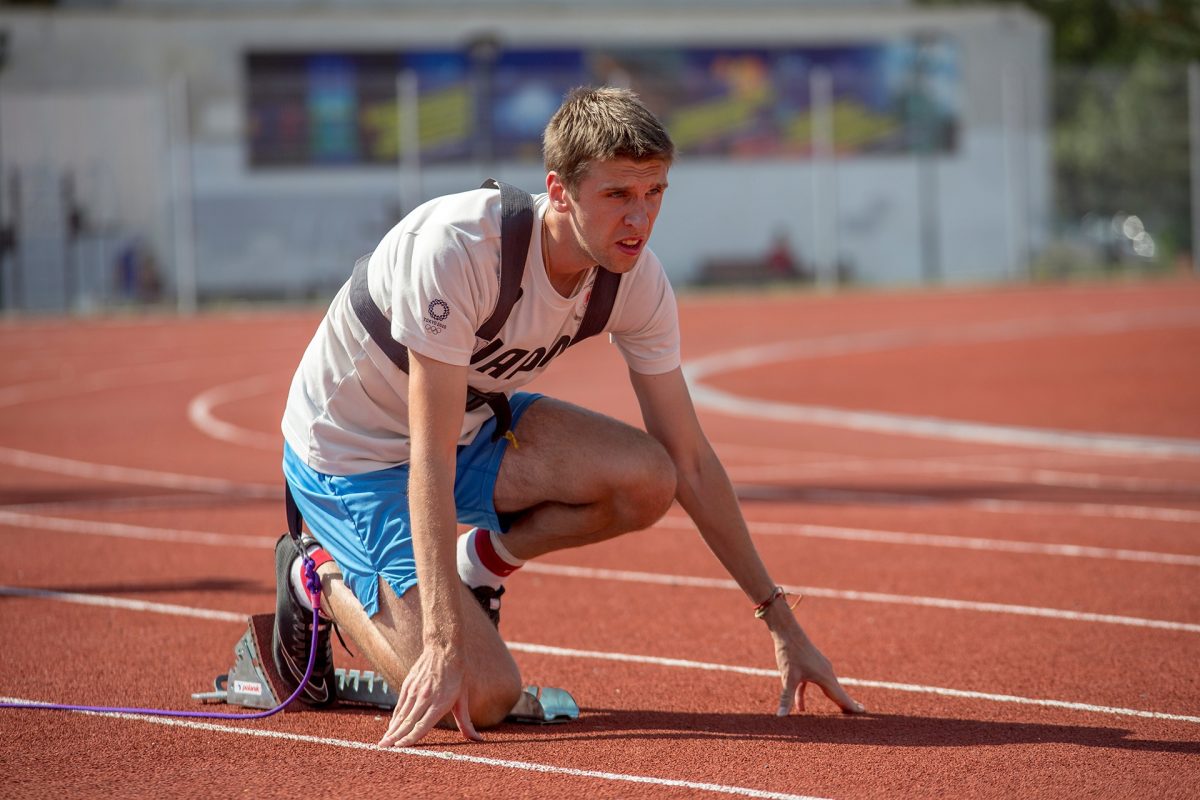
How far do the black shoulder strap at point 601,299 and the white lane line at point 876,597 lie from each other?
2.28 metres

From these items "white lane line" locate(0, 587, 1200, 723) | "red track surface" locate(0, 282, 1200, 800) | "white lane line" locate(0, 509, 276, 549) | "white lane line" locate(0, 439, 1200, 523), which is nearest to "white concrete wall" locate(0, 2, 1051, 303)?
"red track surface" locate(0, 282, 1200, 800)

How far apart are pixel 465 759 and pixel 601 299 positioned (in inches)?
51.8

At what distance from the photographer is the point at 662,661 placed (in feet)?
17.4

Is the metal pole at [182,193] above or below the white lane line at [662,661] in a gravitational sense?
above

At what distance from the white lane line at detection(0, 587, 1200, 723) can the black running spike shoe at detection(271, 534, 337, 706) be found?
3.17ft

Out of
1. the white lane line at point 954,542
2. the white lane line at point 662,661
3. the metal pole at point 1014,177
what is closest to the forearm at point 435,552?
the white lane line at point 662,661

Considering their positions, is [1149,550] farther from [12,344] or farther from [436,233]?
[12,344]

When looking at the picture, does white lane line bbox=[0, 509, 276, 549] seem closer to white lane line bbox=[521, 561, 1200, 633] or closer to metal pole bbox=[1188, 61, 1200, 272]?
white lane line bbox=[521, 561, 1200, 633]

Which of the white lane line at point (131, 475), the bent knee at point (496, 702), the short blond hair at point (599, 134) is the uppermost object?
the short blond hair at point (599, 134)

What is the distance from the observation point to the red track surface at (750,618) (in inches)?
159

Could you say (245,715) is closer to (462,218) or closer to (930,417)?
(462,218)

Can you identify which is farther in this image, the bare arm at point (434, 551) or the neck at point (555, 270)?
the neck at point (555, 270)

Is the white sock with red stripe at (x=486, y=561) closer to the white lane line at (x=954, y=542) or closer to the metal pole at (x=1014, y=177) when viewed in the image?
the white lane line at (x=954, y=542)

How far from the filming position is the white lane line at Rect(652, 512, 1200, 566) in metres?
6.98
